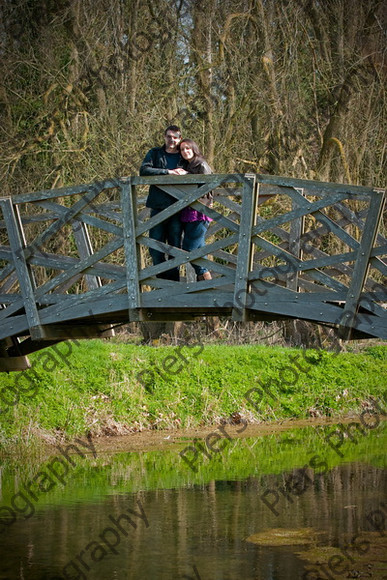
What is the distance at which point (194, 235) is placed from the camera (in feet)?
32.3

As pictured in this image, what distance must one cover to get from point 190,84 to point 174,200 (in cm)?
955

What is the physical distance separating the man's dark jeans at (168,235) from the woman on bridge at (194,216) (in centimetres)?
7

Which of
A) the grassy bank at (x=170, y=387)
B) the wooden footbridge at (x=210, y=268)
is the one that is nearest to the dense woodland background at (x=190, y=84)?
the grassy bank at (x=170, y=387)

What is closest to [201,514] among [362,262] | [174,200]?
[174,200]

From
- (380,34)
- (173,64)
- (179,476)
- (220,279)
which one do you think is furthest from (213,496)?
(380,34)

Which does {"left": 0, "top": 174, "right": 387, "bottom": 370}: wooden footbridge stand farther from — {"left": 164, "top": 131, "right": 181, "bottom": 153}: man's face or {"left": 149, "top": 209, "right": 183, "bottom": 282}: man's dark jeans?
{"left": 164, "top": 131, "right": 181, "bottom": 153}: man's face

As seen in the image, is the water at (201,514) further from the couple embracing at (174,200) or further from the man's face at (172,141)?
the man's face at (172,141)

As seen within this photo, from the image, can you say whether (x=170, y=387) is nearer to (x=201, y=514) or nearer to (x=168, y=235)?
(x=201, y=514)

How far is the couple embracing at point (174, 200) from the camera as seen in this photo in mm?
9766

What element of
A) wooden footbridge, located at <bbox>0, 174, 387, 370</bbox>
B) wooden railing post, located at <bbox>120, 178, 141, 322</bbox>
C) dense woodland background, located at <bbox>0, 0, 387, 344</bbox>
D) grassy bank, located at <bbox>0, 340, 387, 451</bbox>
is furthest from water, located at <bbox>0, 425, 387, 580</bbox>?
dense woodland background, located at <bbox>0, 0, 387, 344</bbox>

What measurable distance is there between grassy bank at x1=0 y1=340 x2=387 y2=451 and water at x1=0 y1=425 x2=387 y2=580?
98cm

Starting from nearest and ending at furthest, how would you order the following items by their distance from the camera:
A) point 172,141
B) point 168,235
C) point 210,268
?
point 210,268
point 172,141
point 168,235

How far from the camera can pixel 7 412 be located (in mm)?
14875

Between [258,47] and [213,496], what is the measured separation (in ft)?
31.5
